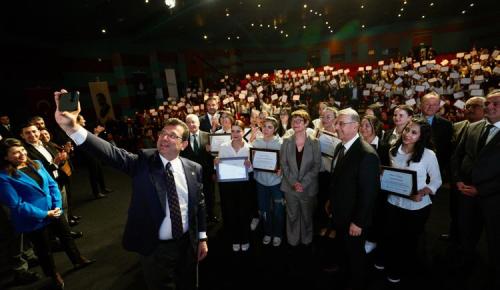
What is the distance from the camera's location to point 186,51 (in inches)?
680

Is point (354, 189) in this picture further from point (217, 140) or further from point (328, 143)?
point (217, 140)

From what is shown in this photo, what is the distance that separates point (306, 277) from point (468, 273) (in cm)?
171

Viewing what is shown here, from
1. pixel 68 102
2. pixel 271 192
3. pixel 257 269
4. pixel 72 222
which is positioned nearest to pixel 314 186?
pixel 271 192

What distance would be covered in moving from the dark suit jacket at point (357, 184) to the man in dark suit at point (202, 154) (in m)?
2.25

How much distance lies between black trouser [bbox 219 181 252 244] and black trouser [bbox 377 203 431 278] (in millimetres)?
1702

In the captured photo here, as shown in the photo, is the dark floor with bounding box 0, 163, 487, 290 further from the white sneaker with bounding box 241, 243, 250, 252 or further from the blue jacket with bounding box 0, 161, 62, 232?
the blue jacket with bounding box 0, 161, 62, 232

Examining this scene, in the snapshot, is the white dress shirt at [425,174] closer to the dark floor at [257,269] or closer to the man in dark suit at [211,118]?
the dark floor at [257,269]

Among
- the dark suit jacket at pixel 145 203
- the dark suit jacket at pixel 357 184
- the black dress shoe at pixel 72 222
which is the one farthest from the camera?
the black dress shoe at pixel 72 222

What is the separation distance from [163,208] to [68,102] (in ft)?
2.94

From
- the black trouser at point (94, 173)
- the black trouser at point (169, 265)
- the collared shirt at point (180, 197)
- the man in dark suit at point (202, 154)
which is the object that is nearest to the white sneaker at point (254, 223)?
the man in dark suit at point (202, 154)

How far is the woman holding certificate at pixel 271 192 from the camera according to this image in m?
3.46

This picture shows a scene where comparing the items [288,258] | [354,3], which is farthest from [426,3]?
[288,258]

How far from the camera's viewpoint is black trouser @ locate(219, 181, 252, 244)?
140 inches

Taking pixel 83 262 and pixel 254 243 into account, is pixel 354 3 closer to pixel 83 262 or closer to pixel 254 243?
pixel 254 243
